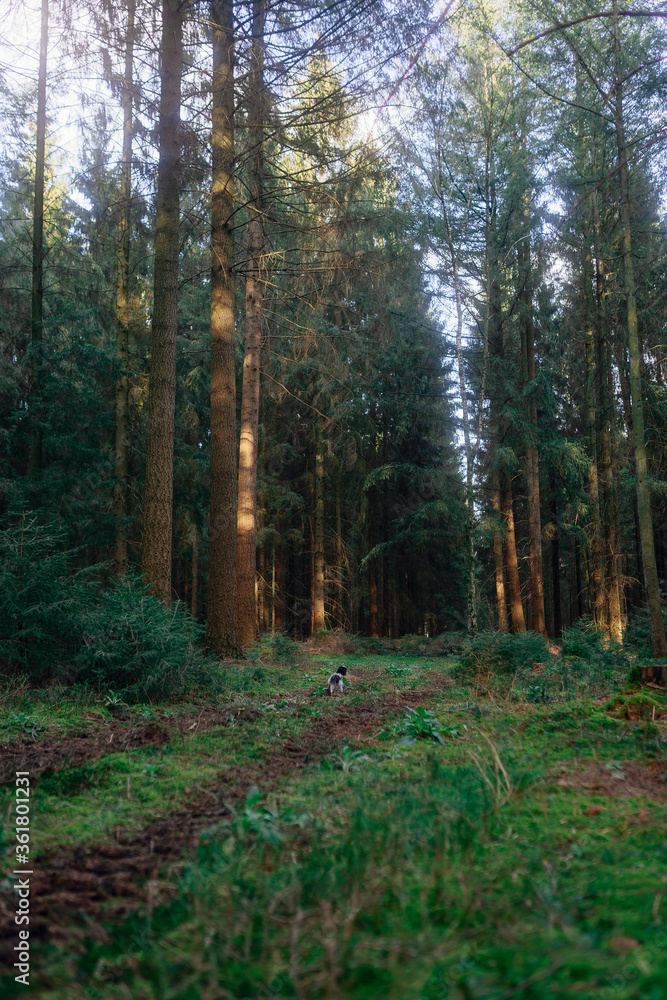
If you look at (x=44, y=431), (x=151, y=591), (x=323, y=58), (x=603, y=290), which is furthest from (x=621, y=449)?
(x=44, y=431)

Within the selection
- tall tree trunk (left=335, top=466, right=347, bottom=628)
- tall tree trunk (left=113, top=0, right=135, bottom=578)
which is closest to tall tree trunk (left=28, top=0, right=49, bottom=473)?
tall tree trunk (left=113, top=0, right=135, bottom=578)

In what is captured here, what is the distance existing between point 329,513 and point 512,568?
7231mm

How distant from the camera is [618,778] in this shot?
11.2 ft

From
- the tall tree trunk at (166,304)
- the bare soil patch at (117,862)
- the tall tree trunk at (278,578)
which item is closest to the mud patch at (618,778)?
the bare soil patch at (117,862)

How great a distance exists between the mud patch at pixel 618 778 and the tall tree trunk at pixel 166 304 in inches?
267

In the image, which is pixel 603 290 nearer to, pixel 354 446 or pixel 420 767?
pixel 354 446

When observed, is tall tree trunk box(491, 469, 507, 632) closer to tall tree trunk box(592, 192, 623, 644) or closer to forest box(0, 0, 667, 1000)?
forest box(0, 0, 667, 1000)

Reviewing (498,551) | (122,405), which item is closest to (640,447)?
(498,551)

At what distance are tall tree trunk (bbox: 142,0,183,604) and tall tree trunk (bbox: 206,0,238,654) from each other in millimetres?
842

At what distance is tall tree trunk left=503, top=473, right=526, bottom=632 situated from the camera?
63.3 ft

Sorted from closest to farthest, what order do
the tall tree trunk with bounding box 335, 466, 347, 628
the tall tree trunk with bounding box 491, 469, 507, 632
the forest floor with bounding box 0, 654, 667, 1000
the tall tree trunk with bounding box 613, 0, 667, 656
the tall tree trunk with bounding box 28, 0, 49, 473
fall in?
the forest floor with bounding box 0, 654, 667, 1000
the tall tree trunk with bounding box 613, 0, 667, 656
the tall tree trunk with bounding box 28, 0, 49, 473
the tall tree trunk with bounding box 491, 469, 507, 632
the tall tree trunk with bounding box 335, 466, 347, 628

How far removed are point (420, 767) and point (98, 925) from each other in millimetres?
2501

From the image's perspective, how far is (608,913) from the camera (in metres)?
1.77

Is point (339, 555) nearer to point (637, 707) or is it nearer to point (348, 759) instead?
point (637, 707)
